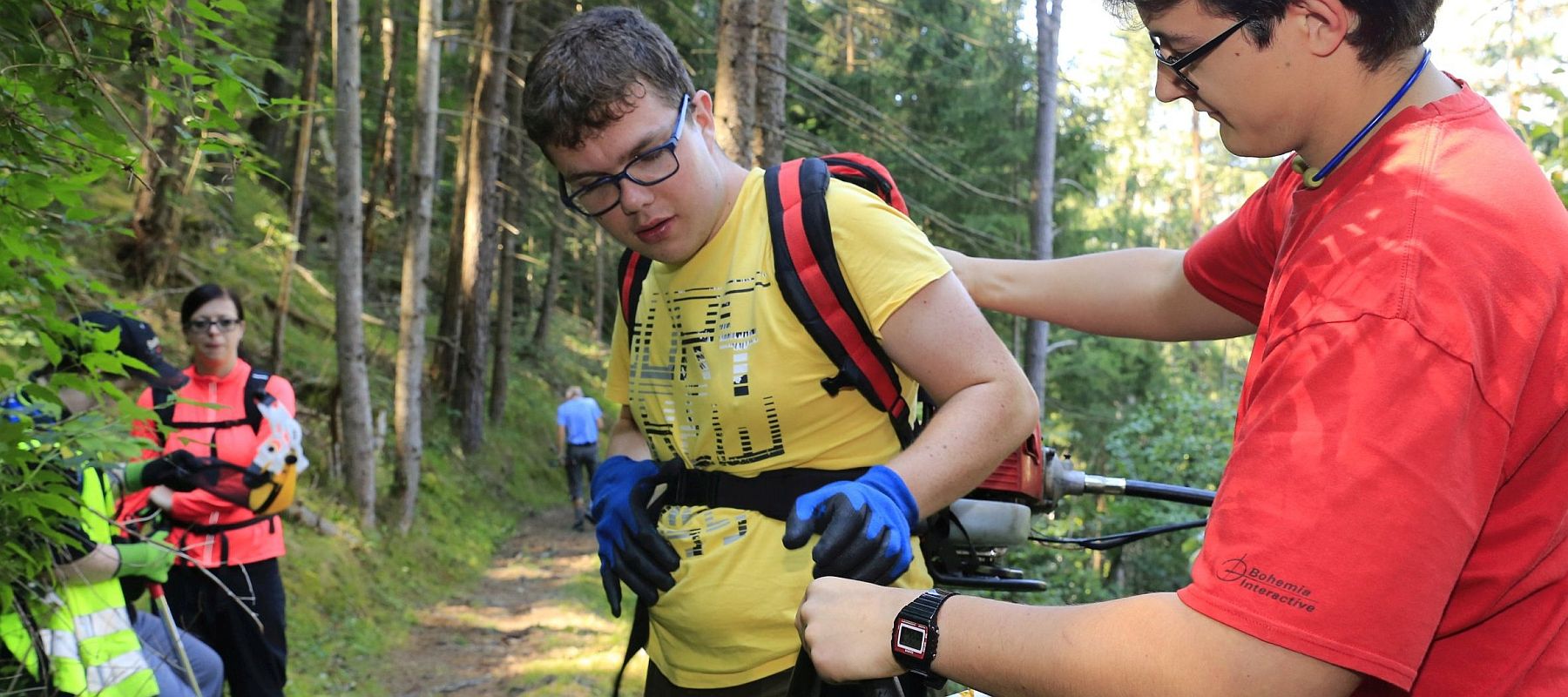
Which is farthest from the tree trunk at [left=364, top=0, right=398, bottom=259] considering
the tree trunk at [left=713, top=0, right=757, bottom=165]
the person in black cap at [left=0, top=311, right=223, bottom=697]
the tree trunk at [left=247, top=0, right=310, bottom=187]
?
the person in black cap at [left=0, top=311, right=223, bottom=697]

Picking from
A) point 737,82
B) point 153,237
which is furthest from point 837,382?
point 153,237

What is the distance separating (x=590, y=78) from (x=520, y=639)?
7.78 metres

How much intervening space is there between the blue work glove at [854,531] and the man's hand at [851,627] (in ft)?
0.64

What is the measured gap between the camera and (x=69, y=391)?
14.1ft

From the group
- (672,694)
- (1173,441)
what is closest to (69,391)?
(672,694)

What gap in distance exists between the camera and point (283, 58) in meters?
19.2

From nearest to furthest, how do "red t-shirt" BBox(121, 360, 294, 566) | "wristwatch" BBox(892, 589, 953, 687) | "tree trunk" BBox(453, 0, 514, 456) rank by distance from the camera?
"wristwatch" BBox(892, 589, 953, 687), "red t-shirt" BBox(121, 360, 294, 566), "tree trunk" BBox(453, 0, 514, 456)

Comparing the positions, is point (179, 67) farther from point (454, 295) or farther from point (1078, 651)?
point (454, 295)

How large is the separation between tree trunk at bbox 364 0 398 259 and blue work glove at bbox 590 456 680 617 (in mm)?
14937

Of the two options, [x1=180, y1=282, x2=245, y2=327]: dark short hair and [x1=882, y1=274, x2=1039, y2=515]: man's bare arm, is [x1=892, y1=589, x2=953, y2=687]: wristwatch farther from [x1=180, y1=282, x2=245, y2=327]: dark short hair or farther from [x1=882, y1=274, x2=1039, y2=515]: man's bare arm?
[x1=180, y1=282, x2=245, y2=327]: dark short hair

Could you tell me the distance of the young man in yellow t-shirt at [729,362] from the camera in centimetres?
210

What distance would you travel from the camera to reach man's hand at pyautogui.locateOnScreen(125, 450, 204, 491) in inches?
194

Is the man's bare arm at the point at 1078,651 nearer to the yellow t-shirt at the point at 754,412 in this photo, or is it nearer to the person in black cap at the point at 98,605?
the yellow t-shirt at the point at 754,412

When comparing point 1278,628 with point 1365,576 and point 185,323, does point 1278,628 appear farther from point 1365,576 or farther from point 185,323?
point 185,323
